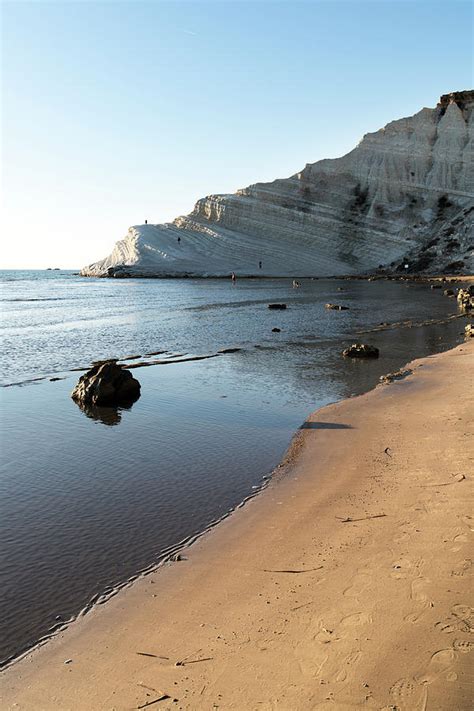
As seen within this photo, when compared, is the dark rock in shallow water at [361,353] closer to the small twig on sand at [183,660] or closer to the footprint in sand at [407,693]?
the small twig on sand at [183,660]

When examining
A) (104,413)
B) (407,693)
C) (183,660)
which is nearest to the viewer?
(407,693)

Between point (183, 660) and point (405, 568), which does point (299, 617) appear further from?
point (405, 568)

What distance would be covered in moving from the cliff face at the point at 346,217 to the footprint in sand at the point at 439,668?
83.9 m

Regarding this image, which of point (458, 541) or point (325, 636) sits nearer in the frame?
point (325, 636)

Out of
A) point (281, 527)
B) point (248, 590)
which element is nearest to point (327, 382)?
point (281, 527)

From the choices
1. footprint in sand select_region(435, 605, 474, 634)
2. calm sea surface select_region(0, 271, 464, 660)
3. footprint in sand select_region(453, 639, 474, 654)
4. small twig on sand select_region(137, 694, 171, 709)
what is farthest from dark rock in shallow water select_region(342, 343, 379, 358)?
small twig on sand select_region(137, 694, 171, 709)

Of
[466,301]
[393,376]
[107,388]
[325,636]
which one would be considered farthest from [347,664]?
[466,301]

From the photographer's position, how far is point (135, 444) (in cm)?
1016

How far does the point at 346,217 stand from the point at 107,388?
83.8 metres

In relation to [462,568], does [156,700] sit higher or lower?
lower

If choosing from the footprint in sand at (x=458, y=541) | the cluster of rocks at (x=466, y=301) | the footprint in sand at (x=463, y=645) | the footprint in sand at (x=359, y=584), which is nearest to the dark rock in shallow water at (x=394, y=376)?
the footprint in sand at (x=458, y=541)

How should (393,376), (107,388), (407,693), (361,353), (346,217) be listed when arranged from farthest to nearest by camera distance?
(346,217)
(361,353)
(393,376)
(107,388)
(407,693)

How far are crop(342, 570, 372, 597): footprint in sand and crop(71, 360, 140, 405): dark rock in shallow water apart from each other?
8.97 meters

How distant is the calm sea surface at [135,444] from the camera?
19.4 ft
